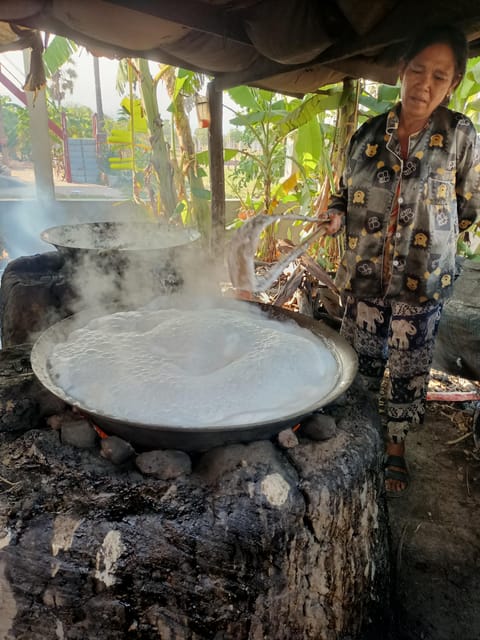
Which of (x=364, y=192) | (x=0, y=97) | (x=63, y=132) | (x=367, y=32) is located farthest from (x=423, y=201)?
(x=0, y=97)

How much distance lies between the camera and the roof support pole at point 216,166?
3.37 m

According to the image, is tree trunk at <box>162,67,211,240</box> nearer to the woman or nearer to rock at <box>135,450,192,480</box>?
the woman

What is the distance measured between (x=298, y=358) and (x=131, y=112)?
5.55 m

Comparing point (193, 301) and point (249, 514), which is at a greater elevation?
point (193, 301)

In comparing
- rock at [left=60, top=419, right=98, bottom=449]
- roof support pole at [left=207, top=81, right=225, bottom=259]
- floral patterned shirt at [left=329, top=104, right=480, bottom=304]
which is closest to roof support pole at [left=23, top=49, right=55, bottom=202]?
roof support pole at [left=207, top=81, right=225, bottom=259]

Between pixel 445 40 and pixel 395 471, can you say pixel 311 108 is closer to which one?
pixel 445 40

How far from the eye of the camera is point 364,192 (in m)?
2.18

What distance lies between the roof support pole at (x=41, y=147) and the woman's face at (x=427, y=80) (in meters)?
7.71

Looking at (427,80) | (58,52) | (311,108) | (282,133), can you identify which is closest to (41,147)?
(58,52)

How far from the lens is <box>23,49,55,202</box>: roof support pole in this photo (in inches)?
326

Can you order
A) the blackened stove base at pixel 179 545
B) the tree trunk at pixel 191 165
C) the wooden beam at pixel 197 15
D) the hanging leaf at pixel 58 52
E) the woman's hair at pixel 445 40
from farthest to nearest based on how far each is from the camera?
the hanging leaf at pixel 58 52 < the tree trunk at pixel 191 165 < the wooden beam at pixel 197 15 < the woman's hair at pixel 445 40 < the blackened stove base at pixel 179 545

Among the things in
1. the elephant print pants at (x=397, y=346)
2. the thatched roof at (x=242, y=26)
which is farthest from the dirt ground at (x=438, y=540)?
the thatched roof at (x=242, y=26)

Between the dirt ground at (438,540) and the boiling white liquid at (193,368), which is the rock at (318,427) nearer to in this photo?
the boiling white liquid at (193,368)

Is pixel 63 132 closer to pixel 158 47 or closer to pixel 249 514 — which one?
pixel 158 47
